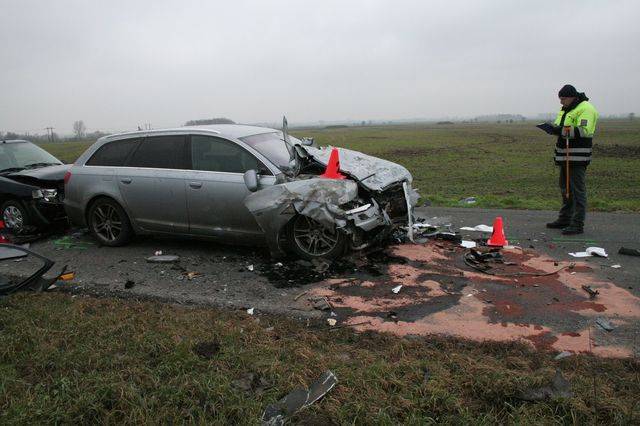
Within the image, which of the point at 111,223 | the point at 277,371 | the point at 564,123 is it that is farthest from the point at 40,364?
the point at 564,123

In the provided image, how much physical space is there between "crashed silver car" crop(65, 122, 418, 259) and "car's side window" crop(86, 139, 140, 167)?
0.01m

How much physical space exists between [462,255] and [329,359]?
3.16m

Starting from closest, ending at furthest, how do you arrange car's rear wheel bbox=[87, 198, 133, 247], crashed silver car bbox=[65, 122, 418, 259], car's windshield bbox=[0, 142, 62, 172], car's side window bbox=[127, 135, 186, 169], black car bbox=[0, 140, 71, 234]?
crashed silver car bbox=[65, 122, 418, 259]
car's side window bbox=[127, 135, 186, 169]
car's rear wheel bbox=[87, 198, 133, 247]
black car bbox=[0, 140, 71, 234]
car's windshield bbox=[0, 142, 62, 172]

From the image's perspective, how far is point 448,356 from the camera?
342 centimetres

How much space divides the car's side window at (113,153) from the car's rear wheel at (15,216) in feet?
5.10

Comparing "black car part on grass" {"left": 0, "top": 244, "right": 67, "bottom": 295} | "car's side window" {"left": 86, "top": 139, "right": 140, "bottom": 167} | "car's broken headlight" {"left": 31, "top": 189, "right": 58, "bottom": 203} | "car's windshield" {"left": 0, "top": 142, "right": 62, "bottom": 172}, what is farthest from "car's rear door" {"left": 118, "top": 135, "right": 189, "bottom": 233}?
"car's windshield" {"left": 0, "top": 142, "right": 62, "bottom": 172}

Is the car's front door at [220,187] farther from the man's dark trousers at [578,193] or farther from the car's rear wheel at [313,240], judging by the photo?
the man's dark trousers at [578,193]

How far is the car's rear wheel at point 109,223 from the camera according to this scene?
6613mm

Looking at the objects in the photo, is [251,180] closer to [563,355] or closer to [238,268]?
[238,268]

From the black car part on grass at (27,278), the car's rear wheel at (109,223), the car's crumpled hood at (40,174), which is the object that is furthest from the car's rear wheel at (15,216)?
the black car part on grass at (27,278)

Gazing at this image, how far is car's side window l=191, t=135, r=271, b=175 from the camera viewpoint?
5848mm

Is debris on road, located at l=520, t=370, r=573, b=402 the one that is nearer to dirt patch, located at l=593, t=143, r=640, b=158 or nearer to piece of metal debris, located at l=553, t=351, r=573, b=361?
piece of metal debris, located at l=553, t=351, r=573, b=361

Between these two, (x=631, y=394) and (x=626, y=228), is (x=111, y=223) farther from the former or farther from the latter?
(x=626, y=228)

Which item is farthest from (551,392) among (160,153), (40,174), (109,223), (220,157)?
(40,174)
